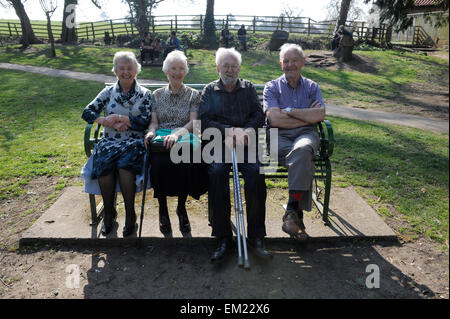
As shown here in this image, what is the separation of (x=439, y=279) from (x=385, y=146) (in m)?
3.24

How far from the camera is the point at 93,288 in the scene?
8.14 ft

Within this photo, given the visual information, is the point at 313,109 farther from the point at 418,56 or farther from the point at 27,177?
the point at 418,56

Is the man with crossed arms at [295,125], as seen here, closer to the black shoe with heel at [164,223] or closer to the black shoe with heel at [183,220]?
the black shoe with heel at [183,220]

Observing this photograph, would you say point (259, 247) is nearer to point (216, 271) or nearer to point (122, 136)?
point (216, 271)

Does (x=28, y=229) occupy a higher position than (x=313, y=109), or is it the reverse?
(x=313, y=109)

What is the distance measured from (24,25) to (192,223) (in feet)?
71.4

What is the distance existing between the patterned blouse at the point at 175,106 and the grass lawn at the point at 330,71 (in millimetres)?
6522

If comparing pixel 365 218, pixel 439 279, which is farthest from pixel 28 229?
pixel 439 279

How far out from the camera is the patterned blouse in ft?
10.7

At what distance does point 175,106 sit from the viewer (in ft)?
10.7

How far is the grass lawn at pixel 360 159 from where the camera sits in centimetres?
364

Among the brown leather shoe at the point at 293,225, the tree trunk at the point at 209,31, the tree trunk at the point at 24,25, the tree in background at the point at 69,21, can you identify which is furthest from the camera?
the tree in background at the point at 69,21

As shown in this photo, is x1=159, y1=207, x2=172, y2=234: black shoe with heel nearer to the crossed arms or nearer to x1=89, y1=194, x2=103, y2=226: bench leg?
x1=89, y1=194, x2=103, y2=226: bench leg

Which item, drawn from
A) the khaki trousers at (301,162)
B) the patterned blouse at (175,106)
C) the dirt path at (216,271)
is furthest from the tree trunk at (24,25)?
the khaki trousers at (301,162)
